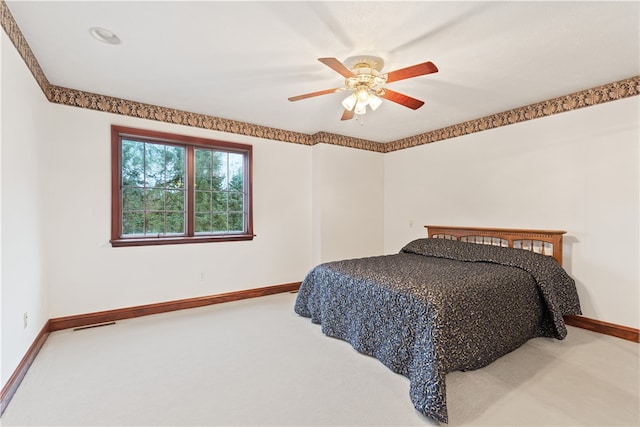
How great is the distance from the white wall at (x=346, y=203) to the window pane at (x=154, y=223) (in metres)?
2.15

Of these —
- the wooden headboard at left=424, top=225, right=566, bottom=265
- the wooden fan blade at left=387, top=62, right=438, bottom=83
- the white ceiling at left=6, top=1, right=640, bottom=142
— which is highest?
the white ceiling at left=6, top=1, right=640, bottom=142

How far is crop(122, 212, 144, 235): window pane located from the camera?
346 cm

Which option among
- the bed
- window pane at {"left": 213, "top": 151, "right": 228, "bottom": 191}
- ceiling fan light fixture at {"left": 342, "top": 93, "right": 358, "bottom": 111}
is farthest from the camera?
window pane at {"left": 213, "top": 151, "right": 228, "bottom": 191}

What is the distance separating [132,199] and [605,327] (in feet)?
16.9

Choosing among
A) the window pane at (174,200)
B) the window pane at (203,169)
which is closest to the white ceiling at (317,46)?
the window pane at (203,169)

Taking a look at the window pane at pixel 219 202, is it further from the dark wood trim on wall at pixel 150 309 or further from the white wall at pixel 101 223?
the dark wood trim on wall at pixel 150 309

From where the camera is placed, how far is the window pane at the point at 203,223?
393 cm

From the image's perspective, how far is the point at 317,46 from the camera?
7.31 feet

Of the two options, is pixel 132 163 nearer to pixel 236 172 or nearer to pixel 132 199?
pixel 132 199

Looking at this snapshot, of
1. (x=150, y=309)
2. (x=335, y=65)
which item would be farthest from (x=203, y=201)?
(x=335, y=65)

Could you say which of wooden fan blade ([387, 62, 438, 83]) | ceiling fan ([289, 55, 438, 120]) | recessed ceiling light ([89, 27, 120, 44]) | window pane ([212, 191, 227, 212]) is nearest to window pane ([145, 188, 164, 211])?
window pane ([212, 191, 227, 212])

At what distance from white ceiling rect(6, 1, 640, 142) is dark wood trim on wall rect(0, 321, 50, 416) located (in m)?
2.34

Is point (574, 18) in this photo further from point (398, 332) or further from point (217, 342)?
point (217, 342)

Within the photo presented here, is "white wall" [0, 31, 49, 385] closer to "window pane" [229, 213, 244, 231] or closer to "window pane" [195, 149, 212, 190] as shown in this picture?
"window pane" [195, 149, 212, 190]
